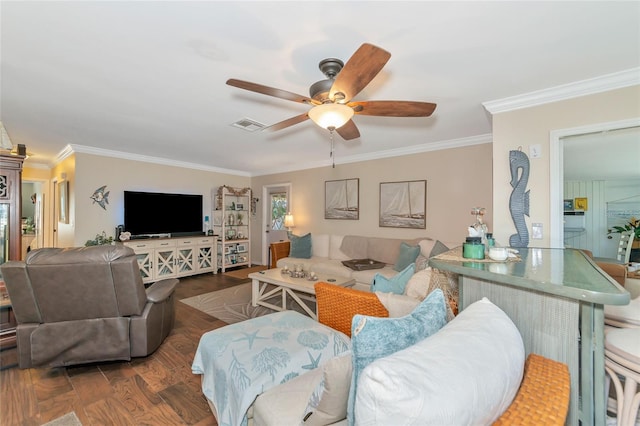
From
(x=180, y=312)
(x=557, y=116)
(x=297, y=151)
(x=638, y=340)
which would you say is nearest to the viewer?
(x=638, y=340)

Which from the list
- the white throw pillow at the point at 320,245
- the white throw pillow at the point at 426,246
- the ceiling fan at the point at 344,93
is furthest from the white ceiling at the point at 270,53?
the white throw pillow at the point at 320,245

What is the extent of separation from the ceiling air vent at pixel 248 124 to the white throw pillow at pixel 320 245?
2.47 metres

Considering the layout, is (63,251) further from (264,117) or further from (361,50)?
(361,50)

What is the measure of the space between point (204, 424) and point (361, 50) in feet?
7.56

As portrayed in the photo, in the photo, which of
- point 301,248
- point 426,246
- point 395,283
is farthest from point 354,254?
point 395,283

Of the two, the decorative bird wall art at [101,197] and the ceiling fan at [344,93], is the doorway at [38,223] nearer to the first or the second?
the decorative bird wall art at [101,197]

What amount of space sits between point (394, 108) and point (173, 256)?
479 centimetres

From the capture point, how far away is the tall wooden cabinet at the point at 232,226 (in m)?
5.90

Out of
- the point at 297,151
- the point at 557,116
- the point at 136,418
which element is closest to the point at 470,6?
the point at 557,116

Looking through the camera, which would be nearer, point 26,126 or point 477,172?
point 26,126

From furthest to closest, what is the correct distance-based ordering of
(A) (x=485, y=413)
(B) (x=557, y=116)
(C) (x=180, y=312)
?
(C) (x=180, y=312), (B) (x=557, y=116), (A) (x=485, y=413)

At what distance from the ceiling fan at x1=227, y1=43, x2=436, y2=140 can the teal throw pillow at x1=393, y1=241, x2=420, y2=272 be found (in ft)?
7.18

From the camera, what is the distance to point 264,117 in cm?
290

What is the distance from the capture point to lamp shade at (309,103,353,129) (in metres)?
1.69
